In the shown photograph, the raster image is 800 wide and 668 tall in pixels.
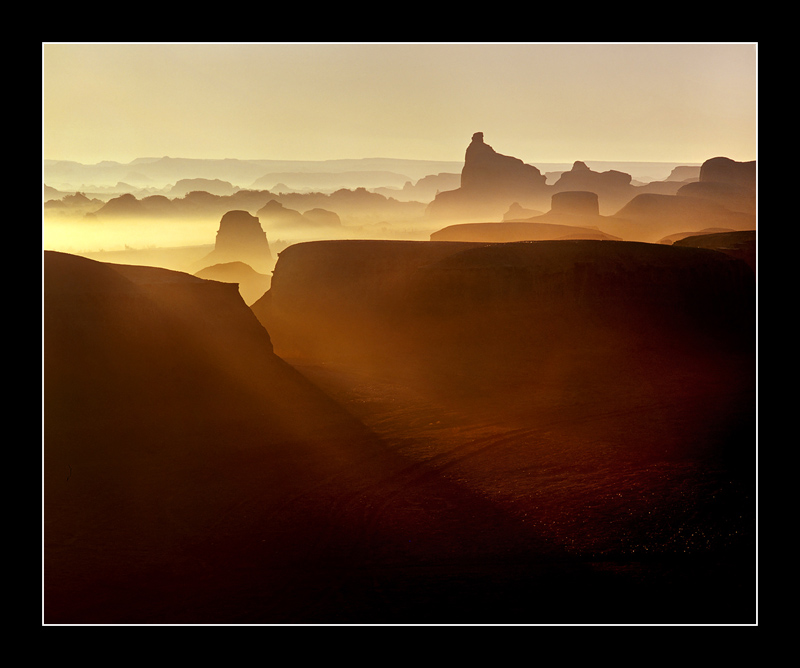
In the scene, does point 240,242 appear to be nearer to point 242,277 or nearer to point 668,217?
point 242,277

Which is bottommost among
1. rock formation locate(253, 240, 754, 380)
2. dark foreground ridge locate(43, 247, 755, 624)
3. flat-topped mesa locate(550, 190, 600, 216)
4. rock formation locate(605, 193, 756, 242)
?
dark foreground ridge locate(43, 247, 755, 624)

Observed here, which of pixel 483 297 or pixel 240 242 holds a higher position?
pixel 240 242

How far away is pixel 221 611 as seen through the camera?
26.9 feet

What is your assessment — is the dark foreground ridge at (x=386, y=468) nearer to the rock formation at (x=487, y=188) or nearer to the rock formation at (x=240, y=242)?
the rock formation at (x=240, y=242)

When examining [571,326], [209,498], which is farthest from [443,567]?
[571,326]

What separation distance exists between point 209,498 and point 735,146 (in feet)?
32.1

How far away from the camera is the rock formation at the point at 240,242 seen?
1155 cm

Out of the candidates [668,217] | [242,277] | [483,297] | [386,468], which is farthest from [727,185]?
[242,277]

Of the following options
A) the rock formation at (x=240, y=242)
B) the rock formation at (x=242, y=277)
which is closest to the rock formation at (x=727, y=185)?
the rock formation at (x=240, y=242)

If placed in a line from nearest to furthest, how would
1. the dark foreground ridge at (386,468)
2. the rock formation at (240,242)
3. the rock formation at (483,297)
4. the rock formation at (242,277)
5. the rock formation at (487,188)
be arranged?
the dark foreground ridge at (386,468)
the rock formation at (487,188)
the rock formation at (240,242)
the rock formation at (242,277)
the rock formation at (483,297)

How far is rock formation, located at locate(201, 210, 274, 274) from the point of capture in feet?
37.9

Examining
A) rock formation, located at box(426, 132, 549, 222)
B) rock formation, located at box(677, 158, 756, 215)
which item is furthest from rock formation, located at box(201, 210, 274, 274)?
rock formation, located at box(677, 158, 756, 215)

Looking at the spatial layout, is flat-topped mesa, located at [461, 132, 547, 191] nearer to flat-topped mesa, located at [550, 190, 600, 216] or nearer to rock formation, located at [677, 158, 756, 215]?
flat-topped mesa, located at [550, 190, 600, 216]

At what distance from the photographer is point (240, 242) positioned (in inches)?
484
